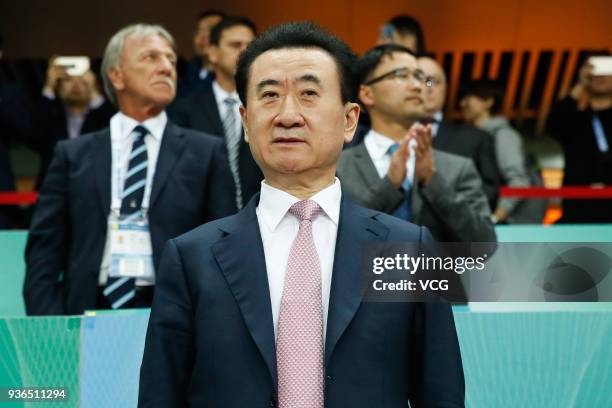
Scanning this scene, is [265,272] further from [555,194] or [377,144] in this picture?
[555,194]

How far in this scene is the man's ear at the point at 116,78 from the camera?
13.5ft

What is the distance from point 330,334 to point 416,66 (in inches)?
92.6

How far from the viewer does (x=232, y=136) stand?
4711 millimetres

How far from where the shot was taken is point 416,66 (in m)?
4.37

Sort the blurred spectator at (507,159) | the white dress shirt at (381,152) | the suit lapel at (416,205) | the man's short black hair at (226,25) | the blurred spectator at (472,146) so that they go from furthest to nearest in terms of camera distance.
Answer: the blurred spectator at (507,159), the man's short black hair at (226,25), the blurred spectator at (472,146), the white dress shirt at (381,152), the suit lapel at (416,205)

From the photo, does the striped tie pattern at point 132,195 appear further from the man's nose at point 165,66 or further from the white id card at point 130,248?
the man's nose at point 165,66

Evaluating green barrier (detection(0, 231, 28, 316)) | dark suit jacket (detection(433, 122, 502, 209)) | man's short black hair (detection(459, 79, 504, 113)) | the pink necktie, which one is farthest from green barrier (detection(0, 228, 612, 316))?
man's short black hair (detection(459, 79, 504, 113))

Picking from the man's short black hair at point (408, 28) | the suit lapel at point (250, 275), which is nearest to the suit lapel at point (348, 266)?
the suit lapel at point (250, 275)

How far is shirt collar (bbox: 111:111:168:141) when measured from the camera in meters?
3.91

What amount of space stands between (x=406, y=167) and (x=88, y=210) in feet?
3.86

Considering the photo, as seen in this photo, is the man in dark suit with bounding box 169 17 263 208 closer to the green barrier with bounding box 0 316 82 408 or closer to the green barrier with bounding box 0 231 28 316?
the green barrier with bounding box 0 231 28 316

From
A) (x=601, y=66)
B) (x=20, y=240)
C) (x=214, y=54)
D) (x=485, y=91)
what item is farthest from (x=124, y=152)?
(x=485, y=91)

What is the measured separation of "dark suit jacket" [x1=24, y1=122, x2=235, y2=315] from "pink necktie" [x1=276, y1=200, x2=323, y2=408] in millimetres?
1471

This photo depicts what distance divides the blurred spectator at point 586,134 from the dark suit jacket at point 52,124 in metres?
2.44
